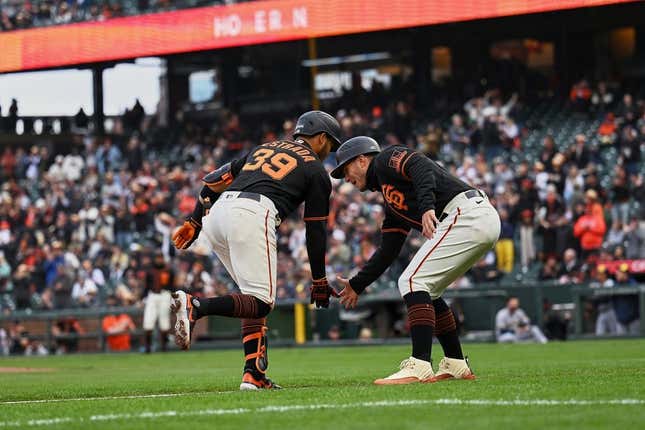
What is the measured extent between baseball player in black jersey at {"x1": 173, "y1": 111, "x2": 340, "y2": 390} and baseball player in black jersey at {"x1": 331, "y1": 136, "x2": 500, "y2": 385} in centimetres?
30

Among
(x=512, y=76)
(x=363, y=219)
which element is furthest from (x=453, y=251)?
(x=512, y=76)

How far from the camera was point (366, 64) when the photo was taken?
32.0 m

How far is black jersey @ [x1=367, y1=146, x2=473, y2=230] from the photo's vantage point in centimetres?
797

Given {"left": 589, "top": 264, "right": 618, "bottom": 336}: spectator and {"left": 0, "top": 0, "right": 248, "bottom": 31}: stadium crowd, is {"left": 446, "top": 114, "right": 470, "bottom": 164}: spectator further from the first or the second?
{"left": 589, "top": 264, "right": 618, "bottom": 336}: spectator

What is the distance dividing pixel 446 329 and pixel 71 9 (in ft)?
80.0

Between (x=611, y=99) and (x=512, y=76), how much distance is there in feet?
9.78

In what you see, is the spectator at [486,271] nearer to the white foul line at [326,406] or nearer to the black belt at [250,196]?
the black belt at [250,196]

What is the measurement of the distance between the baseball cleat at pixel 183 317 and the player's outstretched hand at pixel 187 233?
2.82 ft

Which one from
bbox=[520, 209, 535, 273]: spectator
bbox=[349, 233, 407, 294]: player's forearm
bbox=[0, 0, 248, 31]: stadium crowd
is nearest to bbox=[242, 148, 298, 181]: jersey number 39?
bbox=[349, 233, 407, 294]: player's forearm

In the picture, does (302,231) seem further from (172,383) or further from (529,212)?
(172,383)

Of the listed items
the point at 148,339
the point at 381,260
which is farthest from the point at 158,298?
the point at 381,260

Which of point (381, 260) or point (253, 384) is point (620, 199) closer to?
point (381, 260)

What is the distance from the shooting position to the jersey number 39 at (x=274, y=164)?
Answer: 821 centimetres

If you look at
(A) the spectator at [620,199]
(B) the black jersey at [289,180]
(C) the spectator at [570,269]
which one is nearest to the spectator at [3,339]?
(C) the spectator at [570,269]
